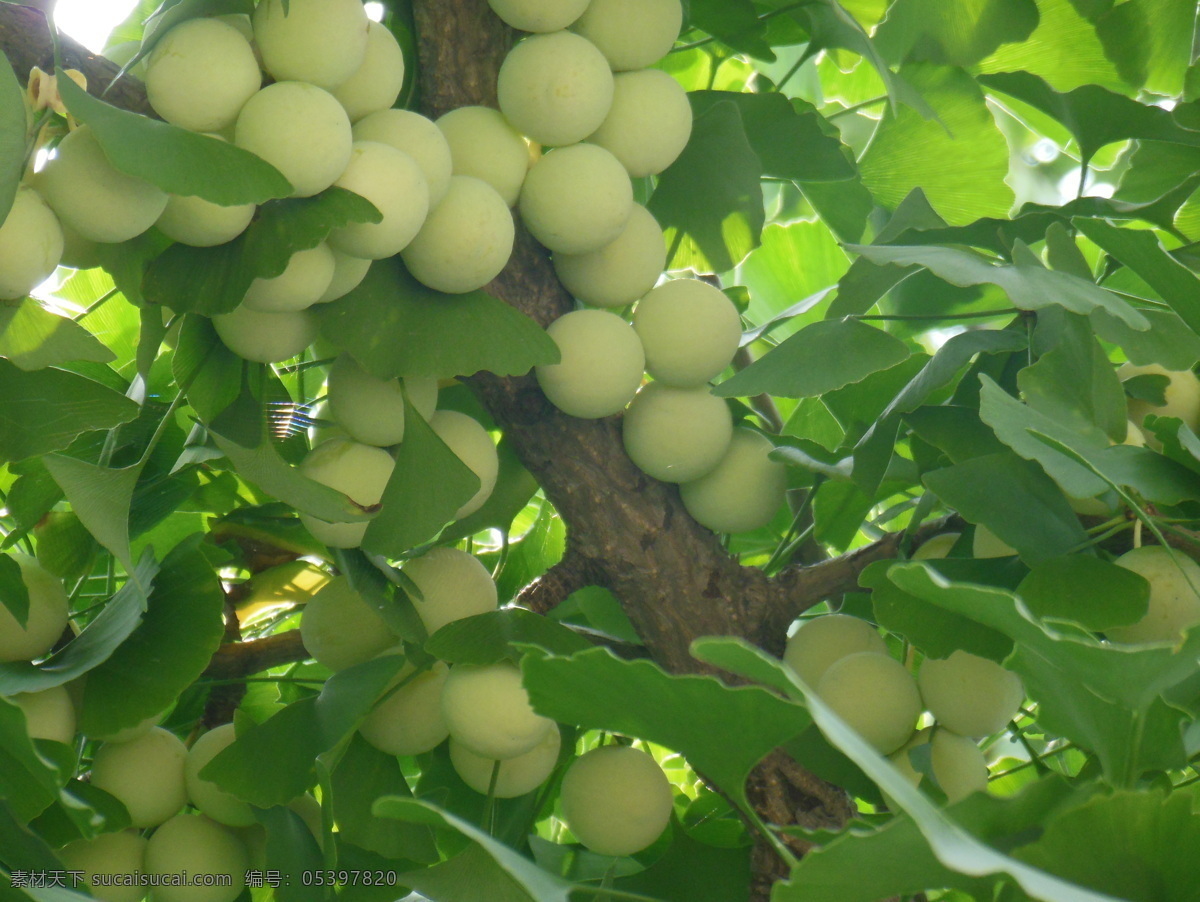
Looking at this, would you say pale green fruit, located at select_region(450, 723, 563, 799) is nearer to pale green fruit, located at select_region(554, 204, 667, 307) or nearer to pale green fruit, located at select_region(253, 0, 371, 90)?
pale green fruit, located at select_region(554, 204, 667, 307)

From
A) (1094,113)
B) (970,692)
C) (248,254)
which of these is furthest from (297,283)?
(1094,113)

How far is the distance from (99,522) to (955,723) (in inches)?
19.2

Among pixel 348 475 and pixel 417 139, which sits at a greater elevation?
pixel 417 139

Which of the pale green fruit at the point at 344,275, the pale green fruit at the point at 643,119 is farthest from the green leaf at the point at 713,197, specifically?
the pale green fruit at the point at 344,275

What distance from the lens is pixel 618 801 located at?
66 centimetres

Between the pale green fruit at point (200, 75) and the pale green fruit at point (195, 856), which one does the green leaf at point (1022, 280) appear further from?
the pale green fruit at point (195, 856)

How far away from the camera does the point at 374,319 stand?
0.59 meters

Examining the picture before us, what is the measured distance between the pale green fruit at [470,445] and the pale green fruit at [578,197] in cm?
12

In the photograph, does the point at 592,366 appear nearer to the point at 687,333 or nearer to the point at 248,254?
the point at 687,333

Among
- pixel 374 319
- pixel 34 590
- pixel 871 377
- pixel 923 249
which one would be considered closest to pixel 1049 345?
pixel 923 249

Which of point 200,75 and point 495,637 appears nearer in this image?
point 200,75

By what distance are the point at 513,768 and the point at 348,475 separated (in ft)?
0.72

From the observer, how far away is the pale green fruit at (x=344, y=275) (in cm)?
57

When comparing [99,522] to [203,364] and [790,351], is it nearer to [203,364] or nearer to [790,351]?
[203,364]
